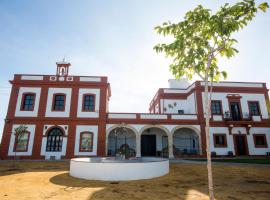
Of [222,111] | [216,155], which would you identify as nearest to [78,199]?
[216,155]

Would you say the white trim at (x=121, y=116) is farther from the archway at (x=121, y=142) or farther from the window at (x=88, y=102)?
the window at (x=88, y=102)

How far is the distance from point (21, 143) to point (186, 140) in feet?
60.5

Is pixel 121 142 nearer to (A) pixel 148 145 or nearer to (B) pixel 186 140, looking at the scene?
(A) pixel 148 145

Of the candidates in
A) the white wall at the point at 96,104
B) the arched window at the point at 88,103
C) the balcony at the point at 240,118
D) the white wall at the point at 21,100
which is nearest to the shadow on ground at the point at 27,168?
the white wall at the point at 21,100

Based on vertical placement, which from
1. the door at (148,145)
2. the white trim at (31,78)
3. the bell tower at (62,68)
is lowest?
the door at (148,145)

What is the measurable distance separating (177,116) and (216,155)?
5.94 meters

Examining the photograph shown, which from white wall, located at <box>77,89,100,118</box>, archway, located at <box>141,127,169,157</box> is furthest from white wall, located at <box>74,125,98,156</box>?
archway, located at <box>141,127,169,157</box>

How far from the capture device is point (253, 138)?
840 inches

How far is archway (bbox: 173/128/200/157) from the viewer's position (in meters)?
22.2

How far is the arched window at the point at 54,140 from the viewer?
18609mm

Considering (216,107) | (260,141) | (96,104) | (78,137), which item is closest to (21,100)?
(78,137)

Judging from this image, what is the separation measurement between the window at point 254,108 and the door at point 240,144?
346cm

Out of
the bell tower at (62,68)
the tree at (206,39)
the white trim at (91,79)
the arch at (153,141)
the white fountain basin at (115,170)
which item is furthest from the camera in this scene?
the arch at (153,141)

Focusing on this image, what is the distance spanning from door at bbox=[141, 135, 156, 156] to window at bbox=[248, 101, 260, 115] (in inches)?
484
